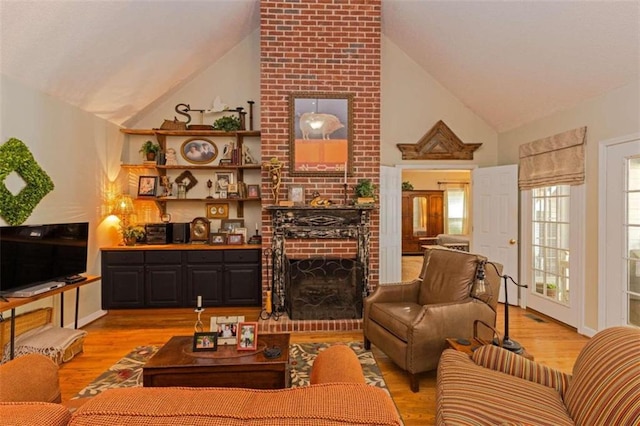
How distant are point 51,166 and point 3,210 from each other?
756mm

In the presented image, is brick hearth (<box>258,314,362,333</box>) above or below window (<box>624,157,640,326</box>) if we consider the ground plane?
below

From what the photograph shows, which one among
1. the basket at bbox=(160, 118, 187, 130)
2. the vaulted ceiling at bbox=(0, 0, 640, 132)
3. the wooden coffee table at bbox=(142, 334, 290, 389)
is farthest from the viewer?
the basket at bbox=(160, 118, 187, 130)

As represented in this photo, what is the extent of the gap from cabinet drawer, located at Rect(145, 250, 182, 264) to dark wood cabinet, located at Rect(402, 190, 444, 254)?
276 inches

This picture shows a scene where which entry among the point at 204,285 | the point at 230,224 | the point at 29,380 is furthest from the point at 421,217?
the point at 29,380

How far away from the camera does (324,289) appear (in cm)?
406

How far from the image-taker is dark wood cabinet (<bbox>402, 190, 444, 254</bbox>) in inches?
407

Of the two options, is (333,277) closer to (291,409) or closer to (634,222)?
(634,222)

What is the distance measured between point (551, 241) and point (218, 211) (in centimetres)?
435

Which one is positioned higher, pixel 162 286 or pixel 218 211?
pixel 218 211

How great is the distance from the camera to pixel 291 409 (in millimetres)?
796

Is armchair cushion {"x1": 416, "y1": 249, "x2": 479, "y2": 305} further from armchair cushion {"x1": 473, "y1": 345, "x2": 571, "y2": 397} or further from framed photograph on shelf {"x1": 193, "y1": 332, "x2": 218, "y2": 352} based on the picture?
framed photograph on shelf {"x1": 193, "y1": 332, "x2": 218, "y2": 352}

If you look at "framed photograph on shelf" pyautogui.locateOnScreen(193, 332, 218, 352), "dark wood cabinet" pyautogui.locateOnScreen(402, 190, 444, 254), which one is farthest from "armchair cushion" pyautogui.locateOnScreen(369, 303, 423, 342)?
"dark wood cabinet" pyautogui.locateOnScreen(402, 190, 444, 254)

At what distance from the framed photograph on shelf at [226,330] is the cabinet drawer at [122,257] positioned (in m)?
2.64

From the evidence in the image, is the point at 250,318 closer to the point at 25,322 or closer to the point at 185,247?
the point at 185,247
